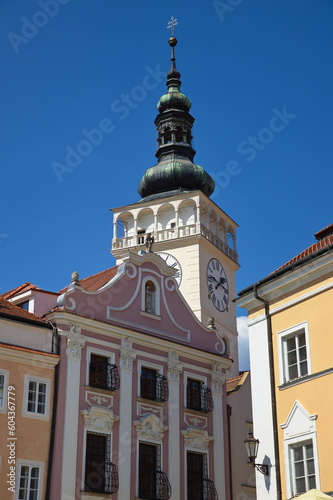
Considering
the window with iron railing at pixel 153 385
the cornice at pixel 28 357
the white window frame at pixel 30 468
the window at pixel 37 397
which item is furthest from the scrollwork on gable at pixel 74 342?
the white window frame at pixel 30 468

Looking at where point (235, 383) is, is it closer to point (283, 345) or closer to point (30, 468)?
point (30, 468)

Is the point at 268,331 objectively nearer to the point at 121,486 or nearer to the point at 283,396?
the point at 283,396

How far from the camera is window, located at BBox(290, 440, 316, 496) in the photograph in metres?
17.5

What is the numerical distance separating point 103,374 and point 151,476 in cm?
393

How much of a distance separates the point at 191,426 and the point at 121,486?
4.26 meters

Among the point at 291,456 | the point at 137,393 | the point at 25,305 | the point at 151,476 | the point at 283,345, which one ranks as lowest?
the point at 291,456

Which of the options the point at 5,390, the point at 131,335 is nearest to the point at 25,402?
the point at 5,390

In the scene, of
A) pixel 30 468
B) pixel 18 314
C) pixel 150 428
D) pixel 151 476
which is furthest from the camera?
pixel 150 428

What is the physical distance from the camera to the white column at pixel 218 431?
2831 cm

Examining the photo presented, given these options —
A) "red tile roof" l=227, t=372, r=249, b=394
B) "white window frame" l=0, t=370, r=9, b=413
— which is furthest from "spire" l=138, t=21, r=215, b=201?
"white window frame" l=0, t=370, r=9, b=413

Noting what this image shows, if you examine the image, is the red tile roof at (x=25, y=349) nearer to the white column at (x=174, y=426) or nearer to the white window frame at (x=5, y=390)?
the white window frame at (x=5, y=390)

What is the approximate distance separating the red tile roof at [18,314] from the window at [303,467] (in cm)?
1029

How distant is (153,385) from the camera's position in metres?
27.9

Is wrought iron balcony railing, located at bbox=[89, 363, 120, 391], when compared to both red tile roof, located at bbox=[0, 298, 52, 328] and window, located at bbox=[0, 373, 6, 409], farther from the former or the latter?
window, located at bbox=[0, 373, 6, 409]
